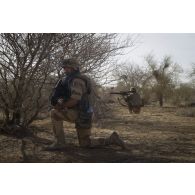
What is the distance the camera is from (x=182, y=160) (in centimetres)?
626

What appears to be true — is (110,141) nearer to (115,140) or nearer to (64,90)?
(115,140)

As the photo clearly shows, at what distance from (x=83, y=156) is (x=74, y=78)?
1.38 m

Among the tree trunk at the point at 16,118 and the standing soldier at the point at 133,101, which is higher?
the standing soldier at the point at 133,101

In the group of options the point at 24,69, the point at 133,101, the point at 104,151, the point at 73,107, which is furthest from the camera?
the point at 133,101

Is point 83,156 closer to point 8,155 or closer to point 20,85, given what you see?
point 8,155

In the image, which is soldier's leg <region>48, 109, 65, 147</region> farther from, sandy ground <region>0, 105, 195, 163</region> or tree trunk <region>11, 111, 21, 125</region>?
tree trunk <region>11, 111, 21, 125</region>

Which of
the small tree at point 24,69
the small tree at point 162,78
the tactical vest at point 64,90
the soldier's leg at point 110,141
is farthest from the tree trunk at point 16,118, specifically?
the small tree at point 162,78

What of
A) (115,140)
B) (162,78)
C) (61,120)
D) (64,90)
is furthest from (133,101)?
(162,78)

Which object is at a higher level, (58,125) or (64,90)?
(64,90)

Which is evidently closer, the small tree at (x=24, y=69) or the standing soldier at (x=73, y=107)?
the standing soldier at (x=73, y=107)

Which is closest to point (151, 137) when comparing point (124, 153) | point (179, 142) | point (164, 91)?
point (179, 142)

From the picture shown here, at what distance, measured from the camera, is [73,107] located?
7.07 m

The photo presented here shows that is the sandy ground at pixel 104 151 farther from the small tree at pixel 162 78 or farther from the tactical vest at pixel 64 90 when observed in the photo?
the small tree at pixel 162 78

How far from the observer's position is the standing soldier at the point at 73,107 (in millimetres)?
6848
